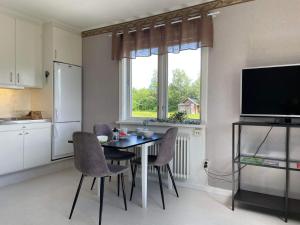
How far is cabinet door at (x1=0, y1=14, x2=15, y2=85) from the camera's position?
11.2 ft

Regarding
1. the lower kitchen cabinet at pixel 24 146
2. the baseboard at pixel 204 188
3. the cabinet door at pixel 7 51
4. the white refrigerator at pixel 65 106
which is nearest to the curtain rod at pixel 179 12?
the white refrigerator at pixel 65 106

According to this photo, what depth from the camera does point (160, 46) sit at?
11.2 feet

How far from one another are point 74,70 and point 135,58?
1.28 meters

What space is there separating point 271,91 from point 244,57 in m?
0.57

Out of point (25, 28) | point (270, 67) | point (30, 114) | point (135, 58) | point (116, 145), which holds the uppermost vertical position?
point (25, 28)

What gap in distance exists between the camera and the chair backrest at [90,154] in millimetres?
2225

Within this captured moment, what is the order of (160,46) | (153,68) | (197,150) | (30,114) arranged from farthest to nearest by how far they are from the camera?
(30,114), (153,68), (160,46), (197,150)

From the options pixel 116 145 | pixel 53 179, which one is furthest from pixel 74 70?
pixel 116 145

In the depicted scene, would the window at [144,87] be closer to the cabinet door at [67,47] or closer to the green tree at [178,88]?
the green tree at [178,88]

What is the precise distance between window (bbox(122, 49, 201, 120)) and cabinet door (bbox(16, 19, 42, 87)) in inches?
58.9

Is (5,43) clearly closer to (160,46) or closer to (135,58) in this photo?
(135,58)

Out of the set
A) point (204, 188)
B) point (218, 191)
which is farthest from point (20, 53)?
point (218, 191)

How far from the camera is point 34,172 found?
146 inches

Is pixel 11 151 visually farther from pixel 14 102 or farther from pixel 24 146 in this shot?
pixel 14 102
